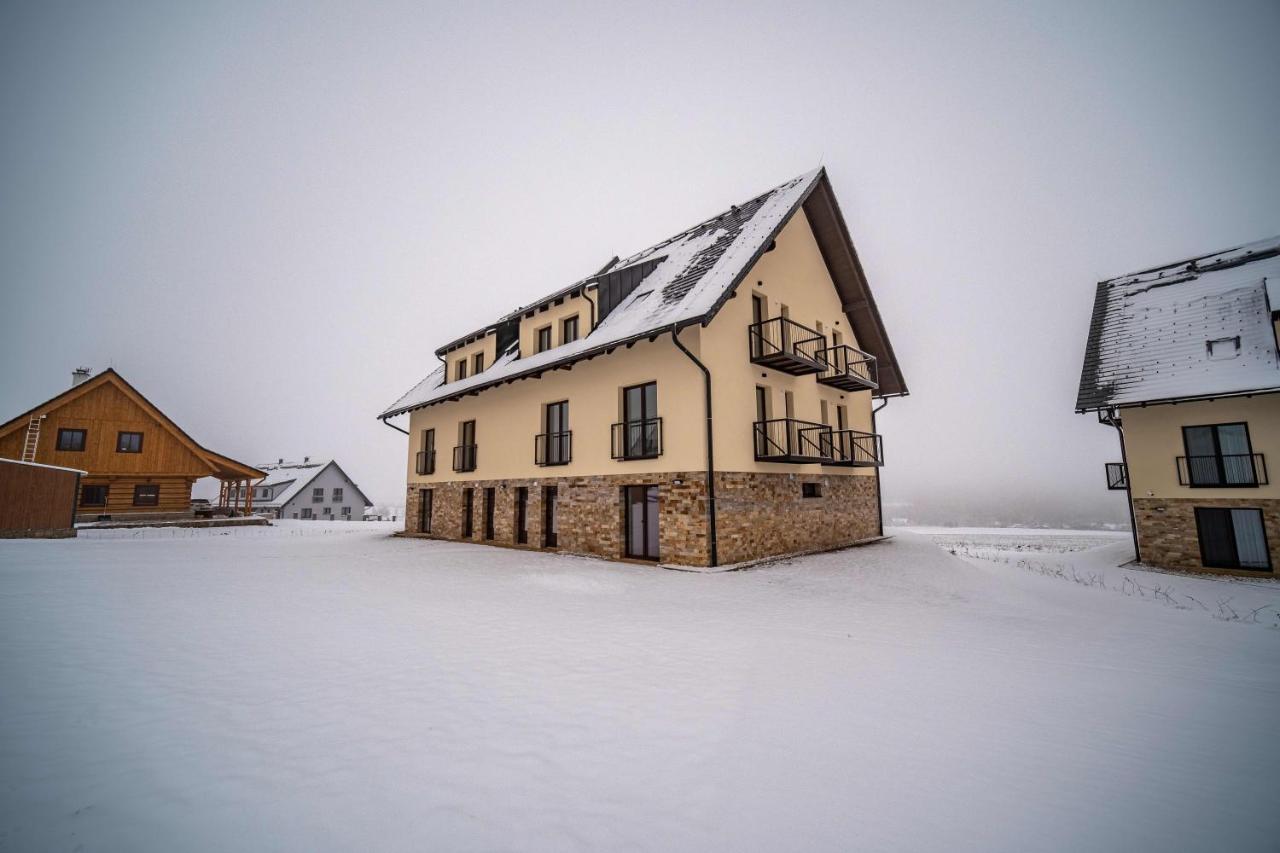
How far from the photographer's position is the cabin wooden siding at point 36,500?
16.5 m

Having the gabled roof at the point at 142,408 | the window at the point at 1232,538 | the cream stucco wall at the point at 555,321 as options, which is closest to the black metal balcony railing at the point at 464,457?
the cream stucco wall at the point at 555,321

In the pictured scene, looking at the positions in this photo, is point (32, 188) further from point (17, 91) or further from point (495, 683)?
point (495, 683)

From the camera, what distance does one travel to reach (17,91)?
143 m

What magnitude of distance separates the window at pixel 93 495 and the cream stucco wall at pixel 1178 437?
141 feet

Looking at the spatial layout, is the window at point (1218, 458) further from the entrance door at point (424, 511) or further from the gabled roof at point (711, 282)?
the entrance door at point (424, 511)

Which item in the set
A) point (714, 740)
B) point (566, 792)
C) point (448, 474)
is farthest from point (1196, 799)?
point (448, 474)

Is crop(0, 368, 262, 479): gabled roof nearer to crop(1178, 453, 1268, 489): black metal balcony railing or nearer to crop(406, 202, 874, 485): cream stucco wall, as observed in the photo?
crop(406, 202, 874, 485): cream stucco wall

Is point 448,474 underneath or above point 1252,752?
above

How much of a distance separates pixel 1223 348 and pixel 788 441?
48.0 ft

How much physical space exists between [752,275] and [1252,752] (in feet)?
40.6

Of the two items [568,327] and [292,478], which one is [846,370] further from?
[292,478]

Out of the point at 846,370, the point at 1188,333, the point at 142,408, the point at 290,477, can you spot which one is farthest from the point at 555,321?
the point at 290,477

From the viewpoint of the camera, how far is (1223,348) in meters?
15.4

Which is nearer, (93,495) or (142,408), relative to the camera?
(93,495)
